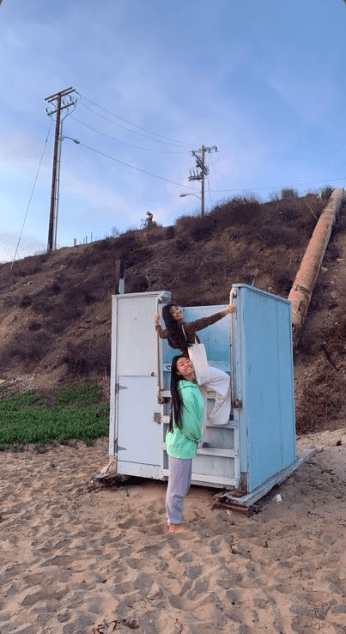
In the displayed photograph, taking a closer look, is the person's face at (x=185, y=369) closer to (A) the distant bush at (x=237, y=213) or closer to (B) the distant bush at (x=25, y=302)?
(A) the distant bush at (x=237, y=213)

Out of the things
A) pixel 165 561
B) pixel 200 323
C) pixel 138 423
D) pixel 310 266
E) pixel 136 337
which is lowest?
pixel 165 561

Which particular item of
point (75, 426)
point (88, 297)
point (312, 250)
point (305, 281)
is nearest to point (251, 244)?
point (312, 250)

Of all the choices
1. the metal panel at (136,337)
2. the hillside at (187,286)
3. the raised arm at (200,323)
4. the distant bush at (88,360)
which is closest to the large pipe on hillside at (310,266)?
the hillside at (187,286)

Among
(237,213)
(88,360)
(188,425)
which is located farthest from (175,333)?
(237,213)

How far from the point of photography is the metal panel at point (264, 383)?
16.6 feet

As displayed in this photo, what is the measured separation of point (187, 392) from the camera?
4422 millimetres

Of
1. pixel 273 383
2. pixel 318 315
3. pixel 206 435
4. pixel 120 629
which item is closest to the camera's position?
pixel 120 629

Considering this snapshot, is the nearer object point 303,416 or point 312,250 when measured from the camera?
point 303,416

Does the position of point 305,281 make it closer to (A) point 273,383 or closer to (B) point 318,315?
(B) point 318,315

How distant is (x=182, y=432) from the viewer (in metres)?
4.39

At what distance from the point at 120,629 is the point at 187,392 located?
2.01 m

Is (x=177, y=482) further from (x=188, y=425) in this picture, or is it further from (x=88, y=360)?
(x=88, y=360)

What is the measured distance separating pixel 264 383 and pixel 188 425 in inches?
59.9

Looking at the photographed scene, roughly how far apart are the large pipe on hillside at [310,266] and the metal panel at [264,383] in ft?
21.4
